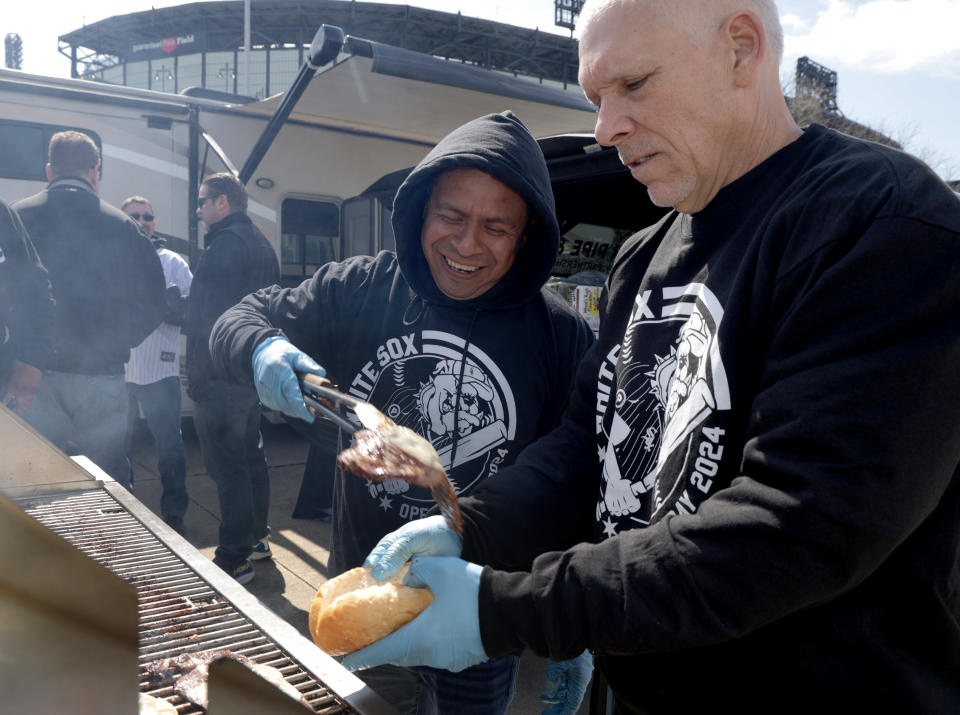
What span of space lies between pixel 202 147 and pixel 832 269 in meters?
6.94

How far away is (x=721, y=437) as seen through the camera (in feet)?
3.72

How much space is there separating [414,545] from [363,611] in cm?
17

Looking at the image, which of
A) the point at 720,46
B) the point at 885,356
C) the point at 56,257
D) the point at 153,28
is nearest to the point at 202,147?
the point at 56,257

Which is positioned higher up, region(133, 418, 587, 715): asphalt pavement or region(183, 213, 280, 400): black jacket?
region(183, 213, 280, 400): black jacket

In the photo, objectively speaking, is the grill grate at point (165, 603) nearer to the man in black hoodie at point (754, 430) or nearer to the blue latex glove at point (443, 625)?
the blue latex glove at point (443, 625)

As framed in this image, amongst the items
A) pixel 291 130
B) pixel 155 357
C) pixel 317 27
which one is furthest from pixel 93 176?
pixel 317 27

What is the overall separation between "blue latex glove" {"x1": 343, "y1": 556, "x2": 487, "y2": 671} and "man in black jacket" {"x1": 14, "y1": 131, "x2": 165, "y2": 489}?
392 cm

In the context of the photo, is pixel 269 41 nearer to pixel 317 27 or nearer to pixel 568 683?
pixel 317 27

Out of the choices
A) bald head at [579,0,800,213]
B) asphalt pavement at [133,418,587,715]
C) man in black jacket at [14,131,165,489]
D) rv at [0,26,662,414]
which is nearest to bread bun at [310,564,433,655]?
bald head at [579,0,800,213]

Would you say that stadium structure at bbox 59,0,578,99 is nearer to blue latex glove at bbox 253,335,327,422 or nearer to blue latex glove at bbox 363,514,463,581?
blue latex glove at bbox 253,335,327,422

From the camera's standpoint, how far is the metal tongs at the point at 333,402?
5.81 ft

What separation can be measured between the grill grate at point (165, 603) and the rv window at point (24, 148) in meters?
4.84

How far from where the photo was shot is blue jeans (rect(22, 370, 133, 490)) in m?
4.55

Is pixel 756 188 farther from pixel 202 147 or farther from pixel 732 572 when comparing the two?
pixel 202 147
